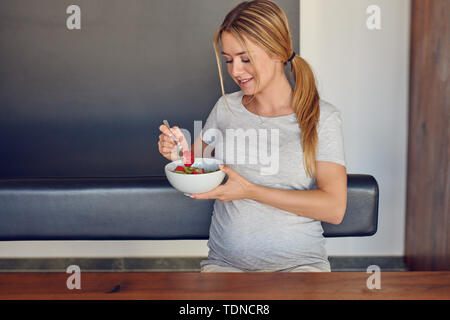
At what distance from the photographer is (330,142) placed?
1.10m

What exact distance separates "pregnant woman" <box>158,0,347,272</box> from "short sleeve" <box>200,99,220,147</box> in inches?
5.3

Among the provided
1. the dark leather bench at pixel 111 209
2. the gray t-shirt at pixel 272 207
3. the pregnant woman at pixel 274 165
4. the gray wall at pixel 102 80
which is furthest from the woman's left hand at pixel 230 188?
the gray wall at pixel 102 80

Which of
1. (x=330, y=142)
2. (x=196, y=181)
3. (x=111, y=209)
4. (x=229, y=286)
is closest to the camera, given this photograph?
(x=229, y=286)

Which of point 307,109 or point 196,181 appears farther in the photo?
point 307,109

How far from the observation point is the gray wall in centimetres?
187

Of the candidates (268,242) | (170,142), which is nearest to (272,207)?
(268,242)

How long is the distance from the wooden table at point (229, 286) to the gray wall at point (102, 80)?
1168 millimetres

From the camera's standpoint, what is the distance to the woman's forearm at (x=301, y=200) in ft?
3.45

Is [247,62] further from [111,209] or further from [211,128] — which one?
[111,209]

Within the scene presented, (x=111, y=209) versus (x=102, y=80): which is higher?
(x=102, y=80)

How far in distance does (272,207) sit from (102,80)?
1.17 metres

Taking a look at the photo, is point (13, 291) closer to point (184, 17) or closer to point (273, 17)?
point (273, 17)

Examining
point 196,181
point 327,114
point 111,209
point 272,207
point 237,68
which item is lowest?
point 111,209
